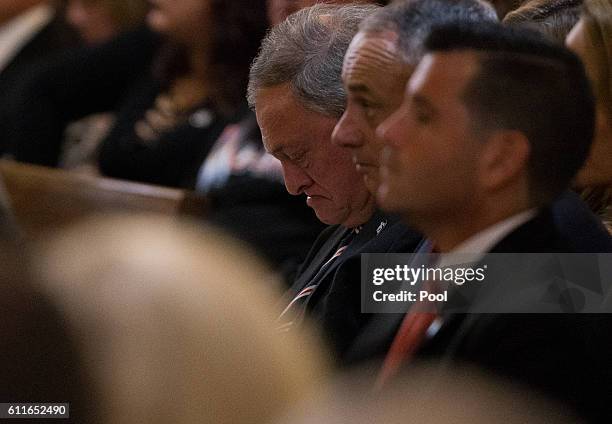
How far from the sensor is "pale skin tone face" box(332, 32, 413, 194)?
1.16 m

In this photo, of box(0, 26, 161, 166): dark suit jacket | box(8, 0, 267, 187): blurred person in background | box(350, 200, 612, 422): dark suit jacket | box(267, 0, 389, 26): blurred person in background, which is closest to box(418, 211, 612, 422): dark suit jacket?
box(350, 200, 612, 422): dark suit jacket

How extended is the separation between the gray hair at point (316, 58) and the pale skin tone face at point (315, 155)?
14 mm

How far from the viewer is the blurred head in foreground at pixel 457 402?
959 millimetres

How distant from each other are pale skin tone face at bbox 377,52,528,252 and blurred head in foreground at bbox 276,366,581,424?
0.41 feet

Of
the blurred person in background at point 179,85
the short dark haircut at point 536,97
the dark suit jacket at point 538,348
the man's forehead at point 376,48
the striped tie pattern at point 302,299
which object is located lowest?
the blurred person in background at point 179,85

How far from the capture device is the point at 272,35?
1433 millimetres

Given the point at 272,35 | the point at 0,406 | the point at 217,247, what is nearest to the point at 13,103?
the point at 217,247

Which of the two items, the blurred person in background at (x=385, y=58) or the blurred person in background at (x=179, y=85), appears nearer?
the blurred person in background at (x=385, y=58)

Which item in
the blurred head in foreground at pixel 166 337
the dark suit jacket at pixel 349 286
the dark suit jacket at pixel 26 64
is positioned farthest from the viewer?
the dark suit jacket at pixel 26 64

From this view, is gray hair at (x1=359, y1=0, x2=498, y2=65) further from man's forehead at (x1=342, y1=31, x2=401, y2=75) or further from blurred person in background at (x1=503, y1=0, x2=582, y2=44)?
blurred person in background at (x1=503, y1=0, x2=582, y2=44)

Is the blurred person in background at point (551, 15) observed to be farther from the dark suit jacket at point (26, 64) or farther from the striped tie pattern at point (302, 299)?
the dark suit jacket at point (26, 64)

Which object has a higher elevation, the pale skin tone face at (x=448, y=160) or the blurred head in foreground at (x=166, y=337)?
the pale skin tone face at (x=448, y=160)

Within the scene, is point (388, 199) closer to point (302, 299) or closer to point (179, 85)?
point (302, 299)

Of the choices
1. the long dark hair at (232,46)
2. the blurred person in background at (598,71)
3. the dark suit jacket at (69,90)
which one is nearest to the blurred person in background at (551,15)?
the blurred person in background at (598,71)
